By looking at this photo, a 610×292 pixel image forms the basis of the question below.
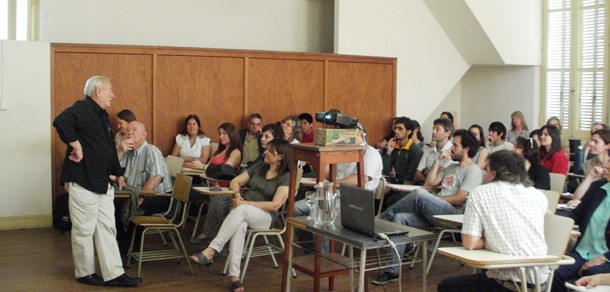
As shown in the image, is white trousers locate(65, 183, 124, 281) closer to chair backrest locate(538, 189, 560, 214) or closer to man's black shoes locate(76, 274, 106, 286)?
man's black shoes locate(76, 274, 106, 286)

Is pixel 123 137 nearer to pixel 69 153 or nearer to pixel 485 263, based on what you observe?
pixel 69 153

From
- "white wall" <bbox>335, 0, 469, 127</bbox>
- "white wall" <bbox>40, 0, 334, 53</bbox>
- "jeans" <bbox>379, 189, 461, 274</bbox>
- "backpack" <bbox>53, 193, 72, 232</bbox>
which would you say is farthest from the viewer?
"white wall" <bbox>335, 0, 469, 127</bbox>

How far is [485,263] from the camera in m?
3.33

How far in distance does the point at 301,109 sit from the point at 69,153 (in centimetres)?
430

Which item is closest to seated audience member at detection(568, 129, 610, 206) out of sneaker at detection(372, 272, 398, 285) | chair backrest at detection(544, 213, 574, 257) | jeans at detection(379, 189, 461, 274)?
chair backrest at detection(544, 213, 574, 257)

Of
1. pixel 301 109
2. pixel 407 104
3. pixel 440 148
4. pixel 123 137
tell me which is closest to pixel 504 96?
pixel 407 104

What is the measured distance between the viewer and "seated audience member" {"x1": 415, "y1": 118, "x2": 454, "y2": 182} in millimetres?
6688

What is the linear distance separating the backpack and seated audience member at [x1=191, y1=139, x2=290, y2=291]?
2.30 metres

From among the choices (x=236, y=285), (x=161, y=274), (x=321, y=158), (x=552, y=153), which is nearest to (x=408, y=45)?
(x=552, y=153)

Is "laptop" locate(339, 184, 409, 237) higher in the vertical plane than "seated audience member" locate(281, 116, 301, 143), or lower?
lower

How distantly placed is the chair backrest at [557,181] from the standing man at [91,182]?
3.64 metres

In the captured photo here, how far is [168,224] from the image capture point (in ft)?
17.6

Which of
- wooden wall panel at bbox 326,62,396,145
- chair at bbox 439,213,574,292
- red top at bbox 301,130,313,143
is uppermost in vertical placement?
wooden wall panel at bbox 326,62,396,145

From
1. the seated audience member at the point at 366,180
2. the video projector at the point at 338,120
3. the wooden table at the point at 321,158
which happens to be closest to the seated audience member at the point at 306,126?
the seated audience member at the point at 366,180
